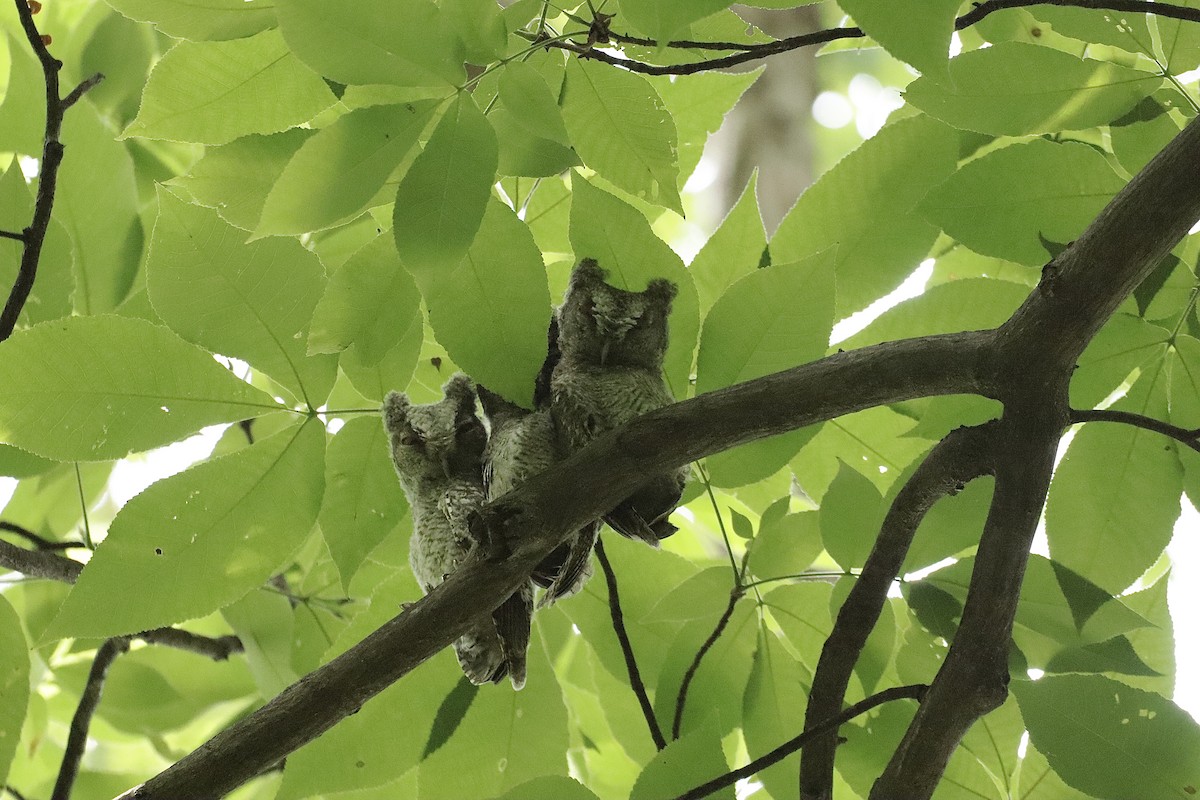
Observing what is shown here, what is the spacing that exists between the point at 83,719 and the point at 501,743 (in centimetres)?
53

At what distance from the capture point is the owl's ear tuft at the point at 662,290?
808 mm

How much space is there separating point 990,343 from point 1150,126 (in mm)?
324

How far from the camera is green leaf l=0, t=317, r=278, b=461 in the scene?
826mm

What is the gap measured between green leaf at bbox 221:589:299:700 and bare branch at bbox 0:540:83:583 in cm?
16

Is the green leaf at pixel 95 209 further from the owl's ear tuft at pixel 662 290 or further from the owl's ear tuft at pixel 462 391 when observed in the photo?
the owl's ear tuft at pixel 662 290

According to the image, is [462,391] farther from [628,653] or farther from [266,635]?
[266,635]

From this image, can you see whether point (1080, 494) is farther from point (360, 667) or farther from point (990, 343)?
point (360, 667)

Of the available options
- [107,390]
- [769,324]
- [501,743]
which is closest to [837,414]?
[769,324]

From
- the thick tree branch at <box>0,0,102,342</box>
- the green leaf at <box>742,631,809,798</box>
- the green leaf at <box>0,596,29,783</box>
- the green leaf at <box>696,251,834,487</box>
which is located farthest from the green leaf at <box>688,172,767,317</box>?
the green leaf at <box>0,596,29,783</box>

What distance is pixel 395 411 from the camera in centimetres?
85

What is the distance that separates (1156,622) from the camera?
3.19ft

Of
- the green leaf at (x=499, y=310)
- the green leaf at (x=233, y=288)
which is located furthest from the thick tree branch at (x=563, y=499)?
the green leaf at (x=233, y=288)

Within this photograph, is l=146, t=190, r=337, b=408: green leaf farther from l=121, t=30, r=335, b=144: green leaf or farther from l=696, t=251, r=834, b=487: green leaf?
l=696, t=251, r=834, b=487: green leaf

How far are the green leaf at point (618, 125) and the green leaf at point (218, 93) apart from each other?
8.7 inches
